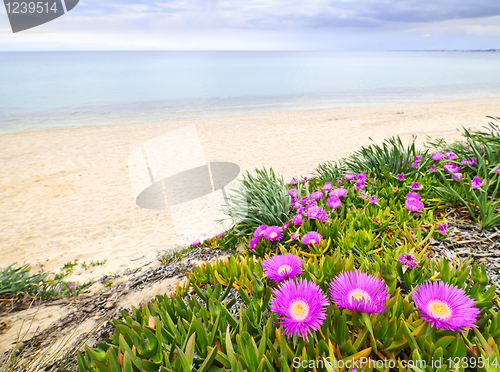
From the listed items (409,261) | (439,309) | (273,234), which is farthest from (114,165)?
(439,309)

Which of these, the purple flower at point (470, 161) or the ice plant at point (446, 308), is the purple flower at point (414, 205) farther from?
the ice plant at point (446, 308)

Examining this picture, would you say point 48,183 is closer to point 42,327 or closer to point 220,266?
point 42,327

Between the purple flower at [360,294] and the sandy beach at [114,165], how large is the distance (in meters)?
3.71

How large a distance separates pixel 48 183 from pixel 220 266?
26.5 ft

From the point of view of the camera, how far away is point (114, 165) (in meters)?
9.09

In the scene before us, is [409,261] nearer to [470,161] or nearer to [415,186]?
[415,186]

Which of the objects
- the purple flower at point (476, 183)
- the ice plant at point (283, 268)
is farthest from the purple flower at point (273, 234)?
the purple flower at point (476, 183)

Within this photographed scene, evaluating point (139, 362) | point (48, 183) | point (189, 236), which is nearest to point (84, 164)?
point (48, 183)

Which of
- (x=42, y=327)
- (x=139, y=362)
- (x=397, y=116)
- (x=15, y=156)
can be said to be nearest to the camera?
(x=139, y=362)

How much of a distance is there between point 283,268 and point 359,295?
1.10 feet

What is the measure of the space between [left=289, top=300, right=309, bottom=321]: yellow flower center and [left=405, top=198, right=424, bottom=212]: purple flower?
1.55 meters

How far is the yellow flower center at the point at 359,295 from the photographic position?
3.11 feet

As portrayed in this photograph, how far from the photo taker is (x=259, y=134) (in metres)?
12.2

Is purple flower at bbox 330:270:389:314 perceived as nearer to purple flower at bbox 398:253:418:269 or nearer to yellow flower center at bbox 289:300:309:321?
yellow flower center at bbox 289:300:309:321
